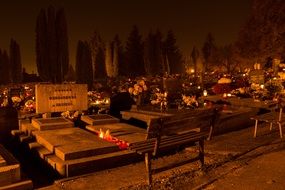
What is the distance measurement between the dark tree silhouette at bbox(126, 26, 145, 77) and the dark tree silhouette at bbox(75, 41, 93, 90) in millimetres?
15594

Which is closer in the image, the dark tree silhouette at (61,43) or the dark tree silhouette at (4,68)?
the dark tree silhouette at (61,43)

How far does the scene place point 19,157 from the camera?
28.0ft

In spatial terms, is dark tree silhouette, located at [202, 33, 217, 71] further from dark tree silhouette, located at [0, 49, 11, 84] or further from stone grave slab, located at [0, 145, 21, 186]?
stone grave slab, located at [0, 145, 21, 186]

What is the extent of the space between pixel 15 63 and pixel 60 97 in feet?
165

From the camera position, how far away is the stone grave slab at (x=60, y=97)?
454 inches

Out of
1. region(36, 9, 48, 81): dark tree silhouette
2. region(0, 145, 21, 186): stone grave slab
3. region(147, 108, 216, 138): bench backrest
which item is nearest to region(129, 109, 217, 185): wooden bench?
region(147, 108, 216, 138): bench backrest

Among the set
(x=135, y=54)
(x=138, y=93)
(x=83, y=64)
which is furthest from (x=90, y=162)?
(x=135, y=54)

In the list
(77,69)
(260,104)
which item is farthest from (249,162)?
(77,69)

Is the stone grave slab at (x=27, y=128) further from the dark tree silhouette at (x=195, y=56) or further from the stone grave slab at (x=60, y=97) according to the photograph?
the dark tree silhouette at (x=195, y=56)

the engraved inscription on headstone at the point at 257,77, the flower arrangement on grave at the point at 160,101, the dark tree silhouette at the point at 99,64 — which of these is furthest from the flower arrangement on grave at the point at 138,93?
the dark tree silhouette at the point at 99,64

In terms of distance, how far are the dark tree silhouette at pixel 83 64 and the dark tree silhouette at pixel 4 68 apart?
1950cm

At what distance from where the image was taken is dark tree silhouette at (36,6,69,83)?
41.0 metres

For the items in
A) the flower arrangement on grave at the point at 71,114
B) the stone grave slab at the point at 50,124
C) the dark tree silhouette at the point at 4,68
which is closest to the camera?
the stone grave slab at the point at 50,124

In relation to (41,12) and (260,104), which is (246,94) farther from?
(41,12)
